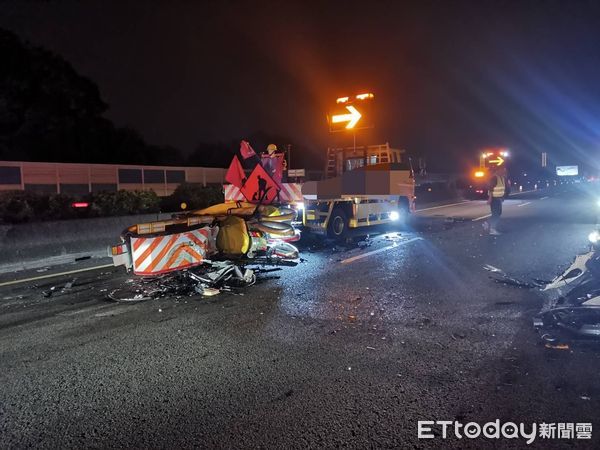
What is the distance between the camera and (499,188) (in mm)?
18375

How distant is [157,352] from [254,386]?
1410 millimetres

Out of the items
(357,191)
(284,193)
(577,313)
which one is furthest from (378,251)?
(577,313)

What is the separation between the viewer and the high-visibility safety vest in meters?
18.4

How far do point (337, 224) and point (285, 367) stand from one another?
9098mm

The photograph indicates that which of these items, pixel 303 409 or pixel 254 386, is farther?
pixel 254 386

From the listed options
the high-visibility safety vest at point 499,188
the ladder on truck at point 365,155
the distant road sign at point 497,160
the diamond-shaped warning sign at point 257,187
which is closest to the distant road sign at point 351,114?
the ladder on truck at point 365,155

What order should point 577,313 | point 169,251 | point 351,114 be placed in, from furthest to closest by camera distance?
point 351,114, point 169,251, point 577,313

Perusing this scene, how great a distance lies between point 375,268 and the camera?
9352 mm

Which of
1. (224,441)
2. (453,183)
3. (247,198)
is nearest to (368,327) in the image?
(224,441)

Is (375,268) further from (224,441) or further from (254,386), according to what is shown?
(224,441)

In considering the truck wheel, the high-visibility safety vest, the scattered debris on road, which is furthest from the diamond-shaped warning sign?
the high-visibility safety vest

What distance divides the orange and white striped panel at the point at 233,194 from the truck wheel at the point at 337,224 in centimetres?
325

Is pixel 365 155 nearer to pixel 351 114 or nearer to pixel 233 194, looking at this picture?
pixel 351 114

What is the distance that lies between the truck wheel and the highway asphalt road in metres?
5.16
